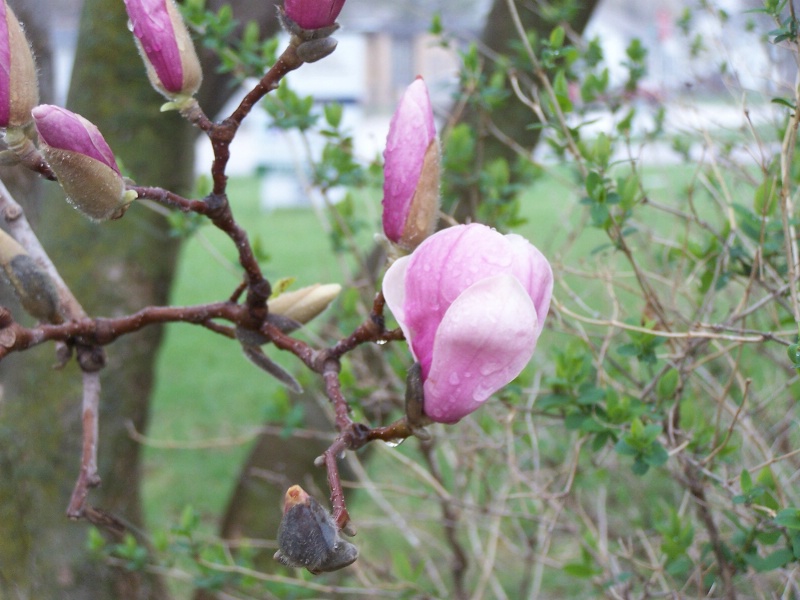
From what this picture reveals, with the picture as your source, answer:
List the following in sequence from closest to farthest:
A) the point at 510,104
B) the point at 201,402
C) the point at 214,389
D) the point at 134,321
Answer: the point at 134,321, the point at 510,104, the point at 201,402, the point at 214,389

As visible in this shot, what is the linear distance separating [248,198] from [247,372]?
895 cm

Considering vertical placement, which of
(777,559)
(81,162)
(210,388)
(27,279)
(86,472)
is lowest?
(210,388)

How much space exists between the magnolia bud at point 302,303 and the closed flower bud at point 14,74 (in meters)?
0.24

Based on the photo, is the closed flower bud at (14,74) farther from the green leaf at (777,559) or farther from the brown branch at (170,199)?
the green leaf at (777,559)

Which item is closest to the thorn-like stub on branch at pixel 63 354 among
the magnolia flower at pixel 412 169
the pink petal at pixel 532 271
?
the magnolia flower at pixel 412 169

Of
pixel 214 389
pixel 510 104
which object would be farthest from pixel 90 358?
pixel 214 389

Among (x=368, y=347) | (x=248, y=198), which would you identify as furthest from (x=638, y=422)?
(x=248, y=198)

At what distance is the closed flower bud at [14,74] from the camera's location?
54 cm

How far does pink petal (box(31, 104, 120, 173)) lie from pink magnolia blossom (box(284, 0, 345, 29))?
0.16 meters

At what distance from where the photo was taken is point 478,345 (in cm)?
47

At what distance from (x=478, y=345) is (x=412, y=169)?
18 centimetres

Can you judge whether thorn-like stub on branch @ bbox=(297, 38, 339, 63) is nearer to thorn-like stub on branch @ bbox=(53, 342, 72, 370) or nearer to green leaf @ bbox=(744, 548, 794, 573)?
thorn-like stub on branch @ bbox=(53, 342, 72, 370)

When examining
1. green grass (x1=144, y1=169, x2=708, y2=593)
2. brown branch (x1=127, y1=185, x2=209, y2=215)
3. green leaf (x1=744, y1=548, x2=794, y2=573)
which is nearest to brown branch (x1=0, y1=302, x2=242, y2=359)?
brown branch (x1=127, y1=185, x2=209, y2=215)

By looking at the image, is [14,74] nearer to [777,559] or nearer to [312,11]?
[312,11]
